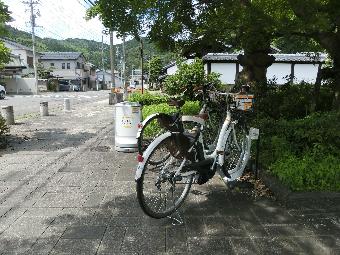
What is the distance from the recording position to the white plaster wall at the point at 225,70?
23.9 meters

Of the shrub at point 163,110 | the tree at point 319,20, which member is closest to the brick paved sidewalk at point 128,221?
the shrub at point 163,110

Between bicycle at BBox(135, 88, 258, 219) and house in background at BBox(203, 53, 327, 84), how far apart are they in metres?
18.2

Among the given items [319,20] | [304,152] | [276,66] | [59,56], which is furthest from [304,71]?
[59,56]

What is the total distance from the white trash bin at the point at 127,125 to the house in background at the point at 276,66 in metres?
15.3

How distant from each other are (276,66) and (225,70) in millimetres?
4999

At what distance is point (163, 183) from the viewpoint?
444 centimetres

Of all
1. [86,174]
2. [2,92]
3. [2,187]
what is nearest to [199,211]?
[86,174]

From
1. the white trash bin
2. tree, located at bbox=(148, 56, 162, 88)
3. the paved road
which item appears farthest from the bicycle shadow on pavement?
tree, located at bbox=(148, 56, 162, 88)

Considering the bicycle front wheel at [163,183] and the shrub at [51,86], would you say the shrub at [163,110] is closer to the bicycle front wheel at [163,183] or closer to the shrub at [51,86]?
the bicycle front wheel at [163,183]

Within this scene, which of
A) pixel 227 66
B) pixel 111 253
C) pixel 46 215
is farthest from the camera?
pixel 227 66

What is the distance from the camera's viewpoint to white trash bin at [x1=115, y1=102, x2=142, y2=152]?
25.7 ft

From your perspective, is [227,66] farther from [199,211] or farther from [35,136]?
[199,211]

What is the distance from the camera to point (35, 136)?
10.2 metres

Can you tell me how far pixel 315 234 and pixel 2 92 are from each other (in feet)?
107
